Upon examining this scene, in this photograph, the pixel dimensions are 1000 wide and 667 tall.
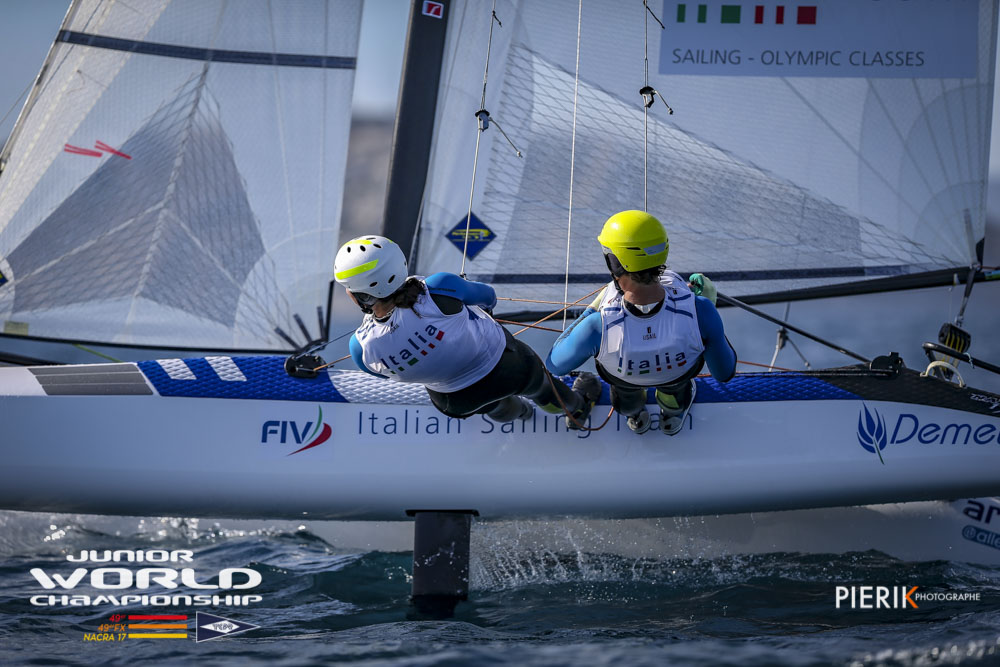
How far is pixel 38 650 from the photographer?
2.87 metres

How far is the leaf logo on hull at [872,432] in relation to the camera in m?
3.79

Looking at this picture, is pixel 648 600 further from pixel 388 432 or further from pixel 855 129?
pixel 855 129

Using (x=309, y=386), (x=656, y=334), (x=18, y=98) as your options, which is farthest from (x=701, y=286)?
(x=18, y=98)

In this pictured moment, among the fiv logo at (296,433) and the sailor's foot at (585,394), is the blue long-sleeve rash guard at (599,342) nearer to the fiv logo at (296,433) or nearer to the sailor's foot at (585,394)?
the sailor's foot at (585,394)

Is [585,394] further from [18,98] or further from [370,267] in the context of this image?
[18,98]

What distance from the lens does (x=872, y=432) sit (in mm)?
3814

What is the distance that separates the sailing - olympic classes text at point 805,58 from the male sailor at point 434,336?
2371 millimetres

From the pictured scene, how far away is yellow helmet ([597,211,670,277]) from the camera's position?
2.67 metres

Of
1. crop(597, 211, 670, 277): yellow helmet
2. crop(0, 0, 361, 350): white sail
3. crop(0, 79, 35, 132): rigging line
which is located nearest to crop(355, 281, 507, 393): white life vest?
crop(597, 211, 670, 277): yellow helmet

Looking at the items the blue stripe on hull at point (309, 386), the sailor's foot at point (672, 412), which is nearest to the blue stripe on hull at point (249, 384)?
the blue stripe on hull at point (309, 386)

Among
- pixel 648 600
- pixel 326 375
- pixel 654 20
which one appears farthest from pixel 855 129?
pixel 326 375

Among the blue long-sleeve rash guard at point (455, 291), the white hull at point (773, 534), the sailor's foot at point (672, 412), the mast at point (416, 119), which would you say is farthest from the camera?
the mast at point (416, 119)

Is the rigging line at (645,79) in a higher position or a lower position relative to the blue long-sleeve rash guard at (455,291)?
higher

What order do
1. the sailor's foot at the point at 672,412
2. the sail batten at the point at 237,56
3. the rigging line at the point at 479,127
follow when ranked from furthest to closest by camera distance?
1. the sail batten at the point at 237,56
2. the rigging line at the point at 479,127
3. the sailor's foot at the point at 672,412
